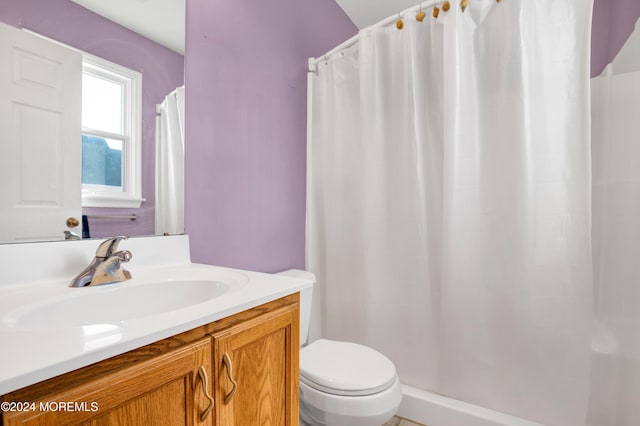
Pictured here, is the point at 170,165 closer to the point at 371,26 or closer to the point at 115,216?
the point at 115,216

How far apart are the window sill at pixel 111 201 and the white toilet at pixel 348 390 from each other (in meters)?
0.89

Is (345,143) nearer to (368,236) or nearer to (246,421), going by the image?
(368,236)

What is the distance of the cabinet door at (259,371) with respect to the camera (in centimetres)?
71

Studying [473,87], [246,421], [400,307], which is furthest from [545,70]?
[246,421]

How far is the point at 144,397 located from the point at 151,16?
1.27 metres

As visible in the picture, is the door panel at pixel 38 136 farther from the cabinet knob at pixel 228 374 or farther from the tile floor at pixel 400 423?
the tile floor at pixel 400 423

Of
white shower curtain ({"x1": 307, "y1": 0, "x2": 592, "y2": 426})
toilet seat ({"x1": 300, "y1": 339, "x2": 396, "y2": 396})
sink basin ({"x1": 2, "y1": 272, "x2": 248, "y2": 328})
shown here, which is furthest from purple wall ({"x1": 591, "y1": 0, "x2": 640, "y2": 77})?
sink basin ({"x1": 2, "y1": 272, "x2": 248, "y2": 328})

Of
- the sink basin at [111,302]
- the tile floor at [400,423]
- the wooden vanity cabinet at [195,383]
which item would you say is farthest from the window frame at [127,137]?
the tile floor at [400,423]

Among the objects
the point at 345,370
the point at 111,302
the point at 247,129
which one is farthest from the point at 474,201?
the point at 111,302

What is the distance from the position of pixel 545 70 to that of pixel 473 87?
26cm

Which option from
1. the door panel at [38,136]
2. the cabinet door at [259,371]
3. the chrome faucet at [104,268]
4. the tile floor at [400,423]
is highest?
the door panel at [38,136]

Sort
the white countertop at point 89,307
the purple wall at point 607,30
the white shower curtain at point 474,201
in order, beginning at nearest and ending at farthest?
the white countertop at point 89,307 < the white shower curtain at point 474,201 < the purple wall at point 607,30

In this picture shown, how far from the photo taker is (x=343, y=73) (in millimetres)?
1832

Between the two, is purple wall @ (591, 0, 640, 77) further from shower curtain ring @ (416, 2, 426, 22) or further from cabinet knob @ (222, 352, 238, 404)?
cabinet knob @ (222, 352, 238, 404)
